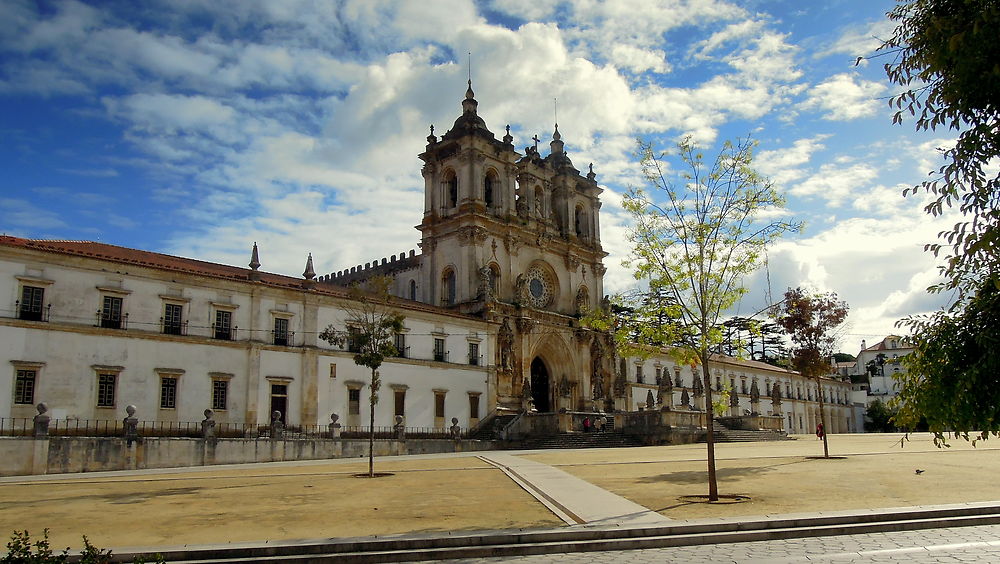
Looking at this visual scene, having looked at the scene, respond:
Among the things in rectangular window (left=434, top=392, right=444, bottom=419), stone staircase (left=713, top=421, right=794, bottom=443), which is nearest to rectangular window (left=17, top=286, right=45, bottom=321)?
rectangular window (left=434, top=392, right=444, bottom=419)

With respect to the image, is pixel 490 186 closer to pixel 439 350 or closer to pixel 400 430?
pixel 439 350

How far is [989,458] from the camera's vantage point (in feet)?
81.5

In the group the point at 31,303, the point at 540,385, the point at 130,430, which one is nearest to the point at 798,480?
the point at 130,430

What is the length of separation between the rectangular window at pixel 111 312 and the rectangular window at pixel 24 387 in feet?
11.9

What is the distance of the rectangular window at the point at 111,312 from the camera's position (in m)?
33.1

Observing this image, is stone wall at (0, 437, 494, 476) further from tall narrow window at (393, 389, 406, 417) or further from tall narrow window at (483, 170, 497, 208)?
tall narrow window at (483, 170, 497, 208)

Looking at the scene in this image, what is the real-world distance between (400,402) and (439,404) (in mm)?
3243

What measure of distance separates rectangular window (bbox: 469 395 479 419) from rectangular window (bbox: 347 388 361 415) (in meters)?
8.69

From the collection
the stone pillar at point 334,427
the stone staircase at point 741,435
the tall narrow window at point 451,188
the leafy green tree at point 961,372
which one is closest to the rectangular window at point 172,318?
the stone pillar at point 334,427

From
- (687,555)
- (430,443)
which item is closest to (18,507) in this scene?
(687,555)

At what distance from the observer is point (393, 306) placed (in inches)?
1607

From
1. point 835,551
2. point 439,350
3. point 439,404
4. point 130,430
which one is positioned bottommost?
point 835,551

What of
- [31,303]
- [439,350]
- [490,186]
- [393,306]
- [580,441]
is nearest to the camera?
[31,303]

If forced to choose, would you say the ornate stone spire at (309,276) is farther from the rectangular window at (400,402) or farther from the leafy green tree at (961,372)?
the leafy green tree at (961,372)
